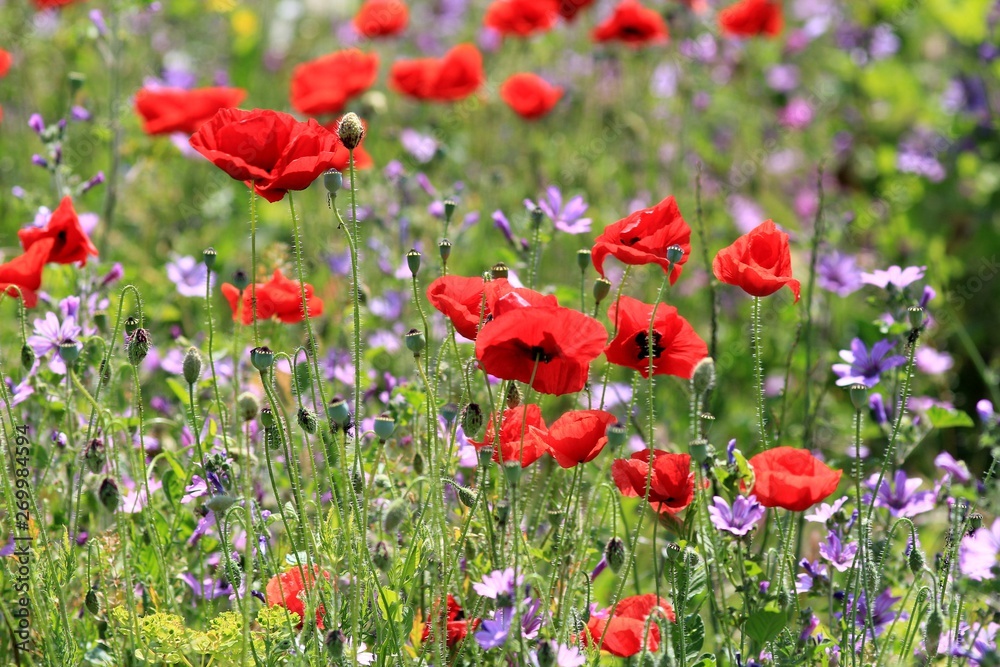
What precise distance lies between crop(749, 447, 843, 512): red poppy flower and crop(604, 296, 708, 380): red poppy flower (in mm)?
235

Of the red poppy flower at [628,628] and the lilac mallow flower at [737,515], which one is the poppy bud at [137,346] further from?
the lilac mallow flower at [737,515]

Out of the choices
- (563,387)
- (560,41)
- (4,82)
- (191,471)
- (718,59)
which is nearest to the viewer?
(563,387)

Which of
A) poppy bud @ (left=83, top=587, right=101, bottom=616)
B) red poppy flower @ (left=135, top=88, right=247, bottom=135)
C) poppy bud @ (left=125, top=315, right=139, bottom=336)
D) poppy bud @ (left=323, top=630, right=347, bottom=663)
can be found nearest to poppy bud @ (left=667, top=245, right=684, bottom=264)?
poppy bud @ (left=323, top=630, right=347, bottom=663)

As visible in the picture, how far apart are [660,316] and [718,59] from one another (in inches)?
169

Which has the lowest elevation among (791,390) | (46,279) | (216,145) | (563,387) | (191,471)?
(791,390)

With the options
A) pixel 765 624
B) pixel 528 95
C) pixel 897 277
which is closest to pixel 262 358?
pixel 765 624

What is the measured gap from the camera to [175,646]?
1787 millimetres

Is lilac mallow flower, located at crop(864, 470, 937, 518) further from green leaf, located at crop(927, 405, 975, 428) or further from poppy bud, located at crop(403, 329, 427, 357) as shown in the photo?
poppy bud, located at crop(403, 329, 427, 357)

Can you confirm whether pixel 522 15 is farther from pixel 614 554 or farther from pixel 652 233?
pixel 614 554

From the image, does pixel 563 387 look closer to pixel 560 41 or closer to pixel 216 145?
pixel 216 145

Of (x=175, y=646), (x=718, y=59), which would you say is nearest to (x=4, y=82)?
(x=718, y=59)

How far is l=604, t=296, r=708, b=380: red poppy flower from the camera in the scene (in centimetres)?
184

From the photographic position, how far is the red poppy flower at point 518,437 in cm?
184

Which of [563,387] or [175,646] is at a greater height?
[563,387]
